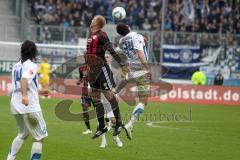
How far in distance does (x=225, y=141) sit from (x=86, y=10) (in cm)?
2598

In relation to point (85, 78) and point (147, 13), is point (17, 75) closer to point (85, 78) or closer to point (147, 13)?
point (85, 78)

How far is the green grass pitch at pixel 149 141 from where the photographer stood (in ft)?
48.5

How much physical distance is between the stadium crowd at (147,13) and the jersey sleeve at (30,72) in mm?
30557

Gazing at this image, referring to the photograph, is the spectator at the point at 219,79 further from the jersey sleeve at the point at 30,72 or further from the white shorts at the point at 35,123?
the jersey sleeve at the point at 30,72

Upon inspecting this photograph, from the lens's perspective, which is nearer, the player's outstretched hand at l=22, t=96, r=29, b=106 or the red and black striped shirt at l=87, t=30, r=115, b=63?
the player's outstretched hand at l=22, t=96, r=29, b=106

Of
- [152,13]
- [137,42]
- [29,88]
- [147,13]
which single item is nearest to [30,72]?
[29,88]

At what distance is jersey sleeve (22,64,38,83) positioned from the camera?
455 inches

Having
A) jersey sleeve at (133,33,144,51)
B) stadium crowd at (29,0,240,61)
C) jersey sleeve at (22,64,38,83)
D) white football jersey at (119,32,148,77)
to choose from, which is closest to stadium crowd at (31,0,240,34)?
stadium crowd at (29,0,240,61)

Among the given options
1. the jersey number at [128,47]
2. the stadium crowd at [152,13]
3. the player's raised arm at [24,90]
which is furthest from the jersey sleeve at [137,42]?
the stadium crowd at [152,13]

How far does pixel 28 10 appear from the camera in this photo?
42.7m

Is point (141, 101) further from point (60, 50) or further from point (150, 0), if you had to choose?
point (150, 0)

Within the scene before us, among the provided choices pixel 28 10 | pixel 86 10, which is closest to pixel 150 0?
pixel 86 10

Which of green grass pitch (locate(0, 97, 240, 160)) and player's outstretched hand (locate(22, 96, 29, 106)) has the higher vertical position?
player's outstretched hand (locate(22, 96, 29, 106))

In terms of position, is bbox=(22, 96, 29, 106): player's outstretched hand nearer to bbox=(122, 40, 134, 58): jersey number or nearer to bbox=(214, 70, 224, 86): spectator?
bbox=(122, 40, 134, 58): jersey number
